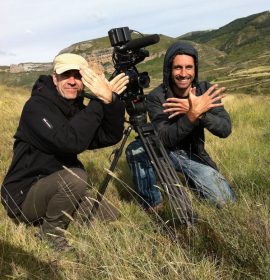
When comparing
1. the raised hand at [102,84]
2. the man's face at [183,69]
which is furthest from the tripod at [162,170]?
the man's face at [183,69]

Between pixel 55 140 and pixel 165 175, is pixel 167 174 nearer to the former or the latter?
pixel 165 175

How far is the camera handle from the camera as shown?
282cm

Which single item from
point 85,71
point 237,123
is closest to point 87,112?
point 85,71

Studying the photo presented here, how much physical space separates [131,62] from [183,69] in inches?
32.1

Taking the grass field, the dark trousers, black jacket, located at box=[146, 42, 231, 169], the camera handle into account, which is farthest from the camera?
black jacket, located at box=[146, 42, 231, 169]

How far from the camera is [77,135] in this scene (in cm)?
315

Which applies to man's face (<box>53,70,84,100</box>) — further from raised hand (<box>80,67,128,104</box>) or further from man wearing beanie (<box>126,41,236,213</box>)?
man wearing beanie (<box>126,41,236,213</box>)

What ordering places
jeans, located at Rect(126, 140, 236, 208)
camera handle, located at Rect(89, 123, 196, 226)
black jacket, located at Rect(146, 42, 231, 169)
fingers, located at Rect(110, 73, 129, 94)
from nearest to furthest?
camera handle, located at Rect(89, 123, 196, 226) → fingers, located at Rect(110, 73, 129, 94) → black jacket, located at Rect(146, 42, 231, 169) → jeans, located at Rect(126, 140, 236, 208)

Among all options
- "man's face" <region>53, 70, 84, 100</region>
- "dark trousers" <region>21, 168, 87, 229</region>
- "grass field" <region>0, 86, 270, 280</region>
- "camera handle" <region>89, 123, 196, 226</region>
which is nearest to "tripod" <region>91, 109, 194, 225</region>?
"camera handle" <region>89, 123, 196, 226</region>

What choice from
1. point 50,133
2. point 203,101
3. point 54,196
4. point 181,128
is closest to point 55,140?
point 50,133

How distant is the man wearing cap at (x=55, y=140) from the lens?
3.16 metres

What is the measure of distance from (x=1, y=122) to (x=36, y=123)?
6.37 meters

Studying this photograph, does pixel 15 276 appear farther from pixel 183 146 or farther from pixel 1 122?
pixel 1 122

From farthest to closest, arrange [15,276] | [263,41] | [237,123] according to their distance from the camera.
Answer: [263,41] < [237,123] < [15,276]
